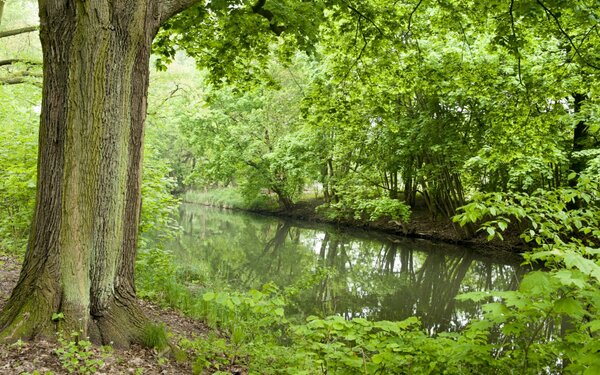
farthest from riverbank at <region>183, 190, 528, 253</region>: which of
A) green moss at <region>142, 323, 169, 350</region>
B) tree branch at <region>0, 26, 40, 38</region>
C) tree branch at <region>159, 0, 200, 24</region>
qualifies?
tree branch at <region>0, 26, 40, 38</region>

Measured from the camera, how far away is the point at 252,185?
28641mm

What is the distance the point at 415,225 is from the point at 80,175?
19.1 m

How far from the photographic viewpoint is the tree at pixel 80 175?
3.36 metres

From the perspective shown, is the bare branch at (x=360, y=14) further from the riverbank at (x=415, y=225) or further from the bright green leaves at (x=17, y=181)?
the riverbank at (x=415, y=225)

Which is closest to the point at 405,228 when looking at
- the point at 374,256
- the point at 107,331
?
the point at 374,256

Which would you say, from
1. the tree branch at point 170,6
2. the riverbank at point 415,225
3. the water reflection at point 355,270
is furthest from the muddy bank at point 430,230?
the tree branch at point 170,6

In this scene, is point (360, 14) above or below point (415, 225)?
above

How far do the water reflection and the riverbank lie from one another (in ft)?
2.82

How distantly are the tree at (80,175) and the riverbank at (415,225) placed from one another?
1343cm

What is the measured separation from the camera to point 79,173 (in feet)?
11.2

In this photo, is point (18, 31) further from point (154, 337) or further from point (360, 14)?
point (154, 337)

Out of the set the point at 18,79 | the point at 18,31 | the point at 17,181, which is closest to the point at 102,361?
the point at 17,181

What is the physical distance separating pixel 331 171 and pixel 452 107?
367 inches

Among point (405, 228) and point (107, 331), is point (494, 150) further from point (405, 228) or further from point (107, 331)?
point (405, 228)
